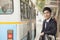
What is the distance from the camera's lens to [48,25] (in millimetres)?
6363

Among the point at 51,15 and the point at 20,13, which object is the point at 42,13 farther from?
the point at 20,13

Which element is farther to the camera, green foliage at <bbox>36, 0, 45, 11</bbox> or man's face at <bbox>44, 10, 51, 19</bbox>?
green foliage at <bbox>36, 0, 45, 11</bbox>

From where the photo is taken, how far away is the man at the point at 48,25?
6371 millimetres

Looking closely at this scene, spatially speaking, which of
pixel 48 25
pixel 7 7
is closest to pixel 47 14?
pixel 48 25

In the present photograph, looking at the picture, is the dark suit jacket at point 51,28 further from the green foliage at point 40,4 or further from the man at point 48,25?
the green foliage at point 40,4

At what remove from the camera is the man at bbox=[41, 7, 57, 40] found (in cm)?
637

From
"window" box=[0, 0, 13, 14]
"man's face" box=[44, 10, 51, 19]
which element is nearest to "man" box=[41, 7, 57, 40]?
"man's face" box=[44, 10, 51, 19]

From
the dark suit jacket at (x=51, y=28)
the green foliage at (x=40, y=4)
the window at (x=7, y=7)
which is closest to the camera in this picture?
the window at (x=7, y=7)

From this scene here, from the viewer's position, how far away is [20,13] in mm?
4680

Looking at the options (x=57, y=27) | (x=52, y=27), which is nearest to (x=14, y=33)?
(x=52, y=27)

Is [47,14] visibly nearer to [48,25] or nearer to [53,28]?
[48,25]

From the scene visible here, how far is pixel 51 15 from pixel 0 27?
7.87 feet

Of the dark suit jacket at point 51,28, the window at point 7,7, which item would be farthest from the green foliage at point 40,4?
the window at point 7,7

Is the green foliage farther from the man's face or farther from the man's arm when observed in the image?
the man's arm
